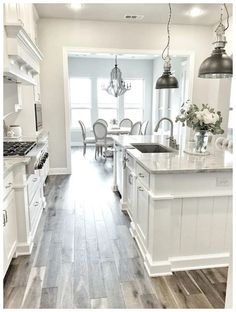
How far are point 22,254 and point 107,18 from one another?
14.5 feet

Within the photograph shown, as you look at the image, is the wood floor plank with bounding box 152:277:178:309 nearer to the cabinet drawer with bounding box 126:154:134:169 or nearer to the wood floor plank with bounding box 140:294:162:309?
the wood floor plank with bounding box 140:294:162:309

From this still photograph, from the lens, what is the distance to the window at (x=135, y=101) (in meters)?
9.27

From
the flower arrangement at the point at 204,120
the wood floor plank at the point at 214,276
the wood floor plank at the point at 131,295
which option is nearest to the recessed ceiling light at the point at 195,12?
the flower arrangement at the point at 204,120

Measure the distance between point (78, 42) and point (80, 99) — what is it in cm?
413

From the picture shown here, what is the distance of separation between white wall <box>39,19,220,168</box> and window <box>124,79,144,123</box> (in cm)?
393

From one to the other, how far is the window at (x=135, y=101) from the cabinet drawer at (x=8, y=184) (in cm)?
750

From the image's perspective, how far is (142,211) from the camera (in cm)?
247

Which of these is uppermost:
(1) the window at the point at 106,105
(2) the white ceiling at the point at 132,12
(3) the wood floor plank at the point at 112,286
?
(2) the white ceiling at the point at 132,12

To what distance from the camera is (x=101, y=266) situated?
2295 mm

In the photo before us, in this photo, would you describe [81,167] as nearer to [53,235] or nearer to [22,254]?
[53,235]

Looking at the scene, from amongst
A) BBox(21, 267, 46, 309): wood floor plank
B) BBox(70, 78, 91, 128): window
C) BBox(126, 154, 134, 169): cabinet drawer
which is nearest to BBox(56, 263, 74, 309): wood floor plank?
BBox(21, 267, 46, 309): wood floor plank

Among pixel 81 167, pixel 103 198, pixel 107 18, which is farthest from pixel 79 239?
pixel 107 18

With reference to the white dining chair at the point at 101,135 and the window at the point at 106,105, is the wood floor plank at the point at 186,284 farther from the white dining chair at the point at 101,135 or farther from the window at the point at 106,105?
the window at the point at 106,105

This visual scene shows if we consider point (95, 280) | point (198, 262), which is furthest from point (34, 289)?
point (198, 262)
